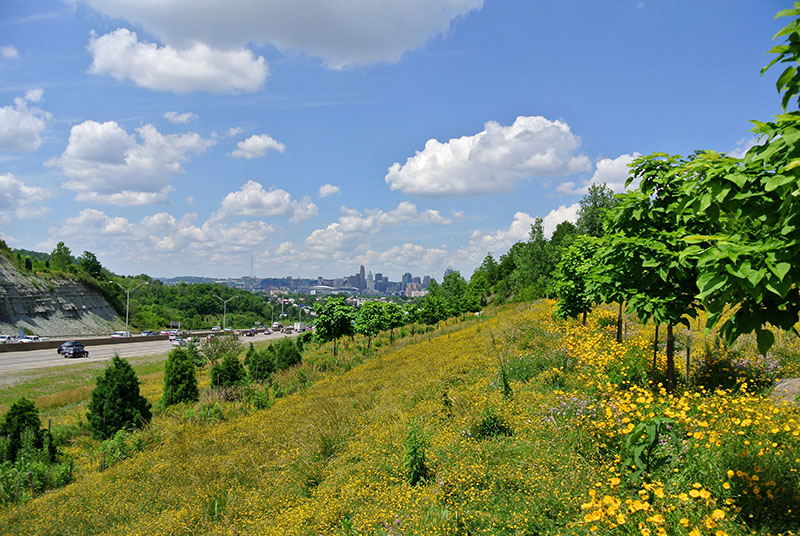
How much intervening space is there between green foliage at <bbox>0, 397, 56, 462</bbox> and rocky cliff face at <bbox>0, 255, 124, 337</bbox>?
1958 inches

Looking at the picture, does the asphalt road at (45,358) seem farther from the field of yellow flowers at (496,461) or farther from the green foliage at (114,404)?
the field of yellow flowers at (496,461)

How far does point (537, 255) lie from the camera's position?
151ft

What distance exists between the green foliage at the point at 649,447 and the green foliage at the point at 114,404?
1449 centimetres

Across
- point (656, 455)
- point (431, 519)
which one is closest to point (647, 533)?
point (656, 455)

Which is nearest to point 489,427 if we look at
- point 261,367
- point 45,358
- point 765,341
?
point 765,341

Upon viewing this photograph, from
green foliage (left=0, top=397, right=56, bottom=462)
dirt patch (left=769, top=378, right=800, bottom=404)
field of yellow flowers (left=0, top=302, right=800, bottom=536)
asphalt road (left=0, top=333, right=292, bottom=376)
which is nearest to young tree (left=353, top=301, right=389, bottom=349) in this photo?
asphalt road (left=0, top=333, right=292, bottom=376)

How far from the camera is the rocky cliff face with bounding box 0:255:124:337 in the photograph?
50656 millimetres

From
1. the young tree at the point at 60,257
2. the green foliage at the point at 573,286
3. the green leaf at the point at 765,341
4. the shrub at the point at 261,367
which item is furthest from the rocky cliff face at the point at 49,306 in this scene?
the green leaf at the point at 765,341

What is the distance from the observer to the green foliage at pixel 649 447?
165 inches

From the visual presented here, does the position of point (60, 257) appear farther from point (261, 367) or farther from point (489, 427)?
point (489, 427)

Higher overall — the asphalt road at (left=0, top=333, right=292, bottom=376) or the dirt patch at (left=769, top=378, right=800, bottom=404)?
the dirt patch at (left=769, top=378, right=800, bottom=404)

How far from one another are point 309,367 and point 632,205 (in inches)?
768

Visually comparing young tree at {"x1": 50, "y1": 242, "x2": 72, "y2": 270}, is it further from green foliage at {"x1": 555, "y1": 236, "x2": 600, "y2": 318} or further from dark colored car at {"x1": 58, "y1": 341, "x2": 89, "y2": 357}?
green foliage at {"x1": 555, "y1": 236, "x2": 600, "y2": 318}

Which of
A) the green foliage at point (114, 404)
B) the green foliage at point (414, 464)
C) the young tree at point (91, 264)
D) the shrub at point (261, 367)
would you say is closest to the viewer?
the green foliage at point (414, 464)
